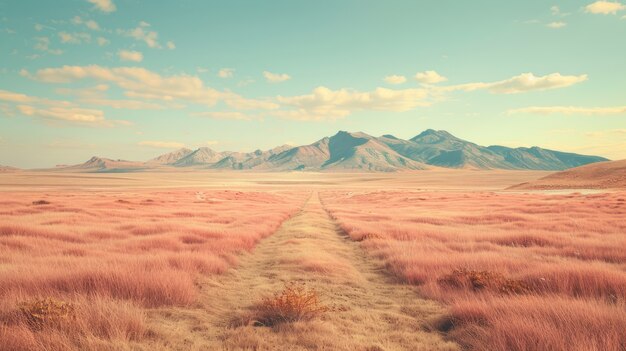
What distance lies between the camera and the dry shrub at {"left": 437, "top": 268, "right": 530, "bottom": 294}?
8.26 m

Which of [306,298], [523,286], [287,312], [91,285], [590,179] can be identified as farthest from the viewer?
[590,179]

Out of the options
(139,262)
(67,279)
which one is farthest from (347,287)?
(67,279)

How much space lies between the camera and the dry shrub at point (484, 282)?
27.1 ft

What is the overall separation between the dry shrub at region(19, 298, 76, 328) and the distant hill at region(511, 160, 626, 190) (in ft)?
393

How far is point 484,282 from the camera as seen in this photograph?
8711 mm

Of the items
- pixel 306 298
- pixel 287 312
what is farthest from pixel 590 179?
pixel 287 312

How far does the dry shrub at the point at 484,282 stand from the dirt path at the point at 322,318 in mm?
1234

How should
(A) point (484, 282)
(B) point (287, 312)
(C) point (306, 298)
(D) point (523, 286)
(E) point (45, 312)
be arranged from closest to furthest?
1. (E) point (45, 312)
2. (B) point (287, 312)
3. (C) point (306, 298)
4. (D) point (523, 286)
5. (A) point (484, 282)

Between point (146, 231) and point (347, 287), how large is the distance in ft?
46.0

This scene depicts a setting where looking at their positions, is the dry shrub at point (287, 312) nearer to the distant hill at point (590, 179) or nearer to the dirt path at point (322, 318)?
the dirt path at point (322, 318)

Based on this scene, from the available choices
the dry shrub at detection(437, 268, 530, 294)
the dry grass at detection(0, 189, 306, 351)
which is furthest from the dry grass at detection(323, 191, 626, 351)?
the dry grass at detection(0, 189, 306, 351)

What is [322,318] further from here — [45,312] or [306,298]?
[45,312]

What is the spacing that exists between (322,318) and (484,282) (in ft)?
15.4

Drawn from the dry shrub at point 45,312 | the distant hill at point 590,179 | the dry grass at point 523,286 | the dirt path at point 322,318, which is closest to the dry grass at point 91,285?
the dry shrub at point 45,312
